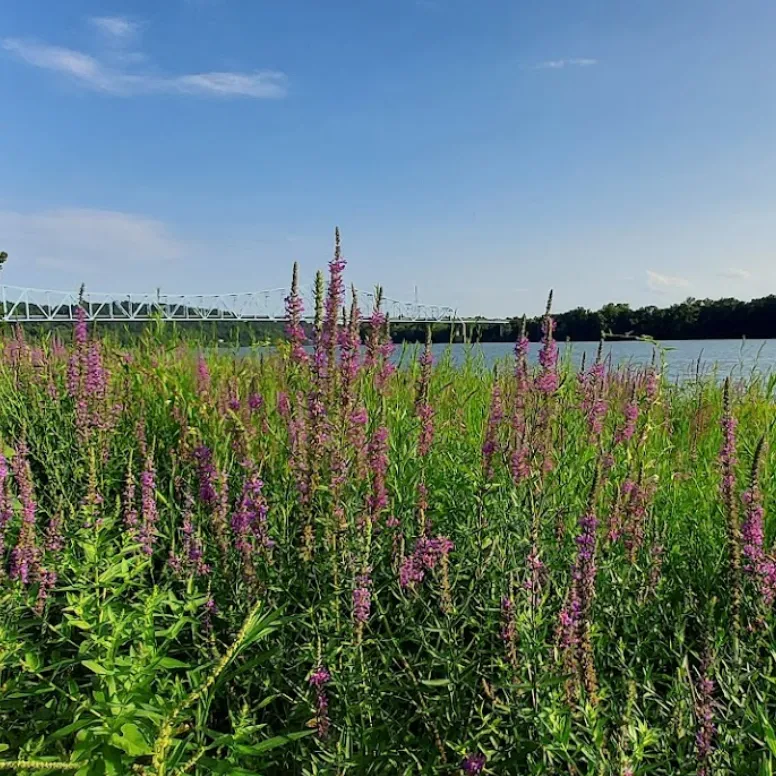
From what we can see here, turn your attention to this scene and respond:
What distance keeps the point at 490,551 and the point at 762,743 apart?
914mm

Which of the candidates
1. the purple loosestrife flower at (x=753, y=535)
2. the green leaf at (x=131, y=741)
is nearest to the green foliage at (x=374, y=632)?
the green leaf at (x=131, y=741)

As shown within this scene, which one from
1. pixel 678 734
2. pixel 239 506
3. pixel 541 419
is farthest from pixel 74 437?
pixel 678 734

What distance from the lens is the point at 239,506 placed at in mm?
2527

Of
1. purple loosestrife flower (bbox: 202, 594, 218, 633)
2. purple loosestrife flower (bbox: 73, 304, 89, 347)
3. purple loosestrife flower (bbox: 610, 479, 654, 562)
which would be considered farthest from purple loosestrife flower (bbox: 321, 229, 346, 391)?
purple loosestrife flower (bbox: 73, 304, 89, 347)

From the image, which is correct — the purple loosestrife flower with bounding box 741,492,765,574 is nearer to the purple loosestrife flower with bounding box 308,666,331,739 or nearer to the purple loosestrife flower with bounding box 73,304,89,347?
the purple loosestrife flower with bounding box 308,666,331,739

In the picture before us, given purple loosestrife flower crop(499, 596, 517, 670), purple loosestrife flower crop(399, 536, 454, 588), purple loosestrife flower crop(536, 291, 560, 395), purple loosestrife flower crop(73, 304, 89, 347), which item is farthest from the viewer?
purple loosestrife flower crop(73, 304, 89, 347)

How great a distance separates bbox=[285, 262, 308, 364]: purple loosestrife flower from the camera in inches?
102

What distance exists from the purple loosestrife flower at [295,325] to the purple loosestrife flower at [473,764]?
4.80 feet

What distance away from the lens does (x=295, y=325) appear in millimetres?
2676

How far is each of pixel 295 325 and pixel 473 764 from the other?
5.44 feet

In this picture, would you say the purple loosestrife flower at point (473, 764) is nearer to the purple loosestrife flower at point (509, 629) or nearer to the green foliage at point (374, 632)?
the green foliage at point (374, 632)

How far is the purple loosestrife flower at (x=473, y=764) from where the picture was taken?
1.72m

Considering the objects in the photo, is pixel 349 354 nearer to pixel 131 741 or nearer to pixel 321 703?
pixel 321 703

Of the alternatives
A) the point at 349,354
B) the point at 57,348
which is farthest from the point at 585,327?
the point at 349,354
